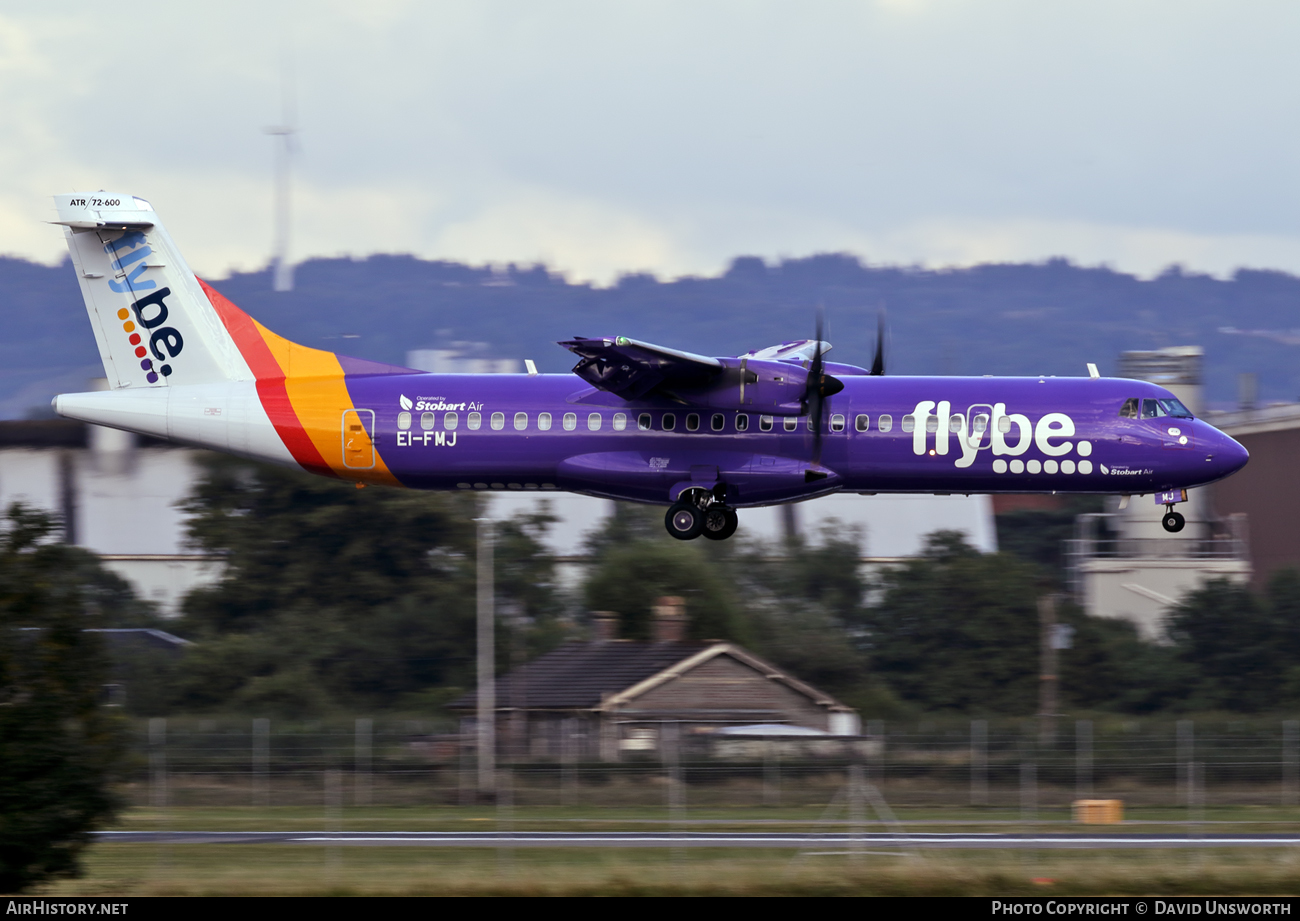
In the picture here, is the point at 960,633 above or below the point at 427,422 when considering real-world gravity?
below

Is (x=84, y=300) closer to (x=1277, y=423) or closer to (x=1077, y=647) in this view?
(x=1077, y=647)

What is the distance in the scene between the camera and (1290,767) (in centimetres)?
3547

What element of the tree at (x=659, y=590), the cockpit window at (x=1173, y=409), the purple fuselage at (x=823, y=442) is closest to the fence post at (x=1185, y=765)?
the purple fuselage at (x=823, y=442)

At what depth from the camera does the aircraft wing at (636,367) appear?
84.1 ft

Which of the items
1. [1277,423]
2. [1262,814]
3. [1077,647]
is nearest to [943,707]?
[1077,647]

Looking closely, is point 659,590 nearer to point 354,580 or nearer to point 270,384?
point 354,580

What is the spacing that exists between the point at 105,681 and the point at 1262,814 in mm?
26305

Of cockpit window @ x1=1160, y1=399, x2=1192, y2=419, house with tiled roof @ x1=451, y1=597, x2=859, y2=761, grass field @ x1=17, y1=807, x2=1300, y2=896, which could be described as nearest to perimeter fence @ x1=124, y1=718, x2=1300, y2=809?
grass field @ x1=17, y1=807, x2=1300, y2=896

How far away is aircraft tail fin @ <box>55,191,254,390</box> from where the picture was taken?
29812mm

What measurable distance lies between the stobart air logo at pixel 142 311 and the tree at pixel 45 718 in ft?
26.0

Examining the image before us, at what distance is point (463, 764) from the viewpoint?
38062 mm

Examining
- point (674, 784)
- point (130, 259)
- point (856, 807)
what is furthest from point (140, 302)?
point (856, 807)

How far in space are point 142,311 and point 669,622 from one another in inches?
978

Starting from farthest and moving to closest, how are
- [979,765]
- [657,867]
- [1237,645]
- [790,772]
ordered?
[1237,645] → [790,772] → [979,765] → [657,867]
